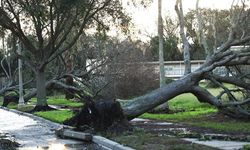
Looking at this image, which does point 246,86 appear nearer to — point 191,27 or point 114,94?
point 114,94

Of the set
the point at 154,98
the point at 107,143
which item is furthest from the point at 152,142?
the point at 154,98

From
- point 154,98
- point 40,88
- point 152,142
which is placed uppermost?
point 40,88

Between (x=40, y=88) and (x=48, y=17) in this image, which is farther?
(x=40, y=88)

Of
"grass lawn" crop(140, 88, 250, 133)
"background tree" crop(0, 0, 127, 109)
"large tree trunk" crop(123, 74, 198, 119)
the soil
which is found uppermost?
"background tree" crop(0, 0, 127, 109)

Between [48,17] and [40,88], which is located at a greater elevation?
[48,17]

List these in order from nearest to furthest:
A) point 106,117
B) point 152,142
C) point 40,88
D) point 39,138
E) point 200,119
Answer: point 152,142 → point 106,117 → point 39,138 → point 200,119 → point 40,88

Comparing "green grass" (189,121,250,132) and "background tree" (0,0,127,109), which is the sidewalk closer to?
"green grass" (189,121,250,132)

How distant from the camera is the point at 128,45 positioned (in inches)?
1591

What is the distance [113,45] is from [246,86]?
21.4 metres

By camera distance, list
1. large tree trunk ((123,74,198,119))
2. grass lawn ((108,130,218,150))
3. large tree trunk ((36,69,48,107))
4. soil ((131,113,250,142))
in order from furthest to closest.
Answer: large tree trunk ((36,69,48,107)), large tree trunk ((123,74,198,119)), soil ((131,113,250,142)), grass lawn ((108,130,218,150))

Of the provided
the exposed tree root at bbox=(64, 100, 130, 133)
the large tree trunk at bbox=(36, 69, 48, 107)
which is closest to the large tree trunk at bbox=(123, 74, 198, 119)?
the exposed tree root at bbox=(64, 100, 130, 133)

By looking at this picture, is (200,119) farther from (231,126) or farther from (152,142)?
(152,142)

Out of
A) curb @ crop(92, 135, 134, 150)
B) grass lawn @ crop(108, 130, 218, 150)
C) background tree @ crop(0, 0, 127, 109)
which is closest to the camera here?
grass lawn @ crop(108, 130, 218, 150)

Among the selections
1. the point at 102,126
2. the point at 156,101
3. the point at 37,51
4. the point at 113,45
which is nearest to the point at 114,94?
the point at 113,45
